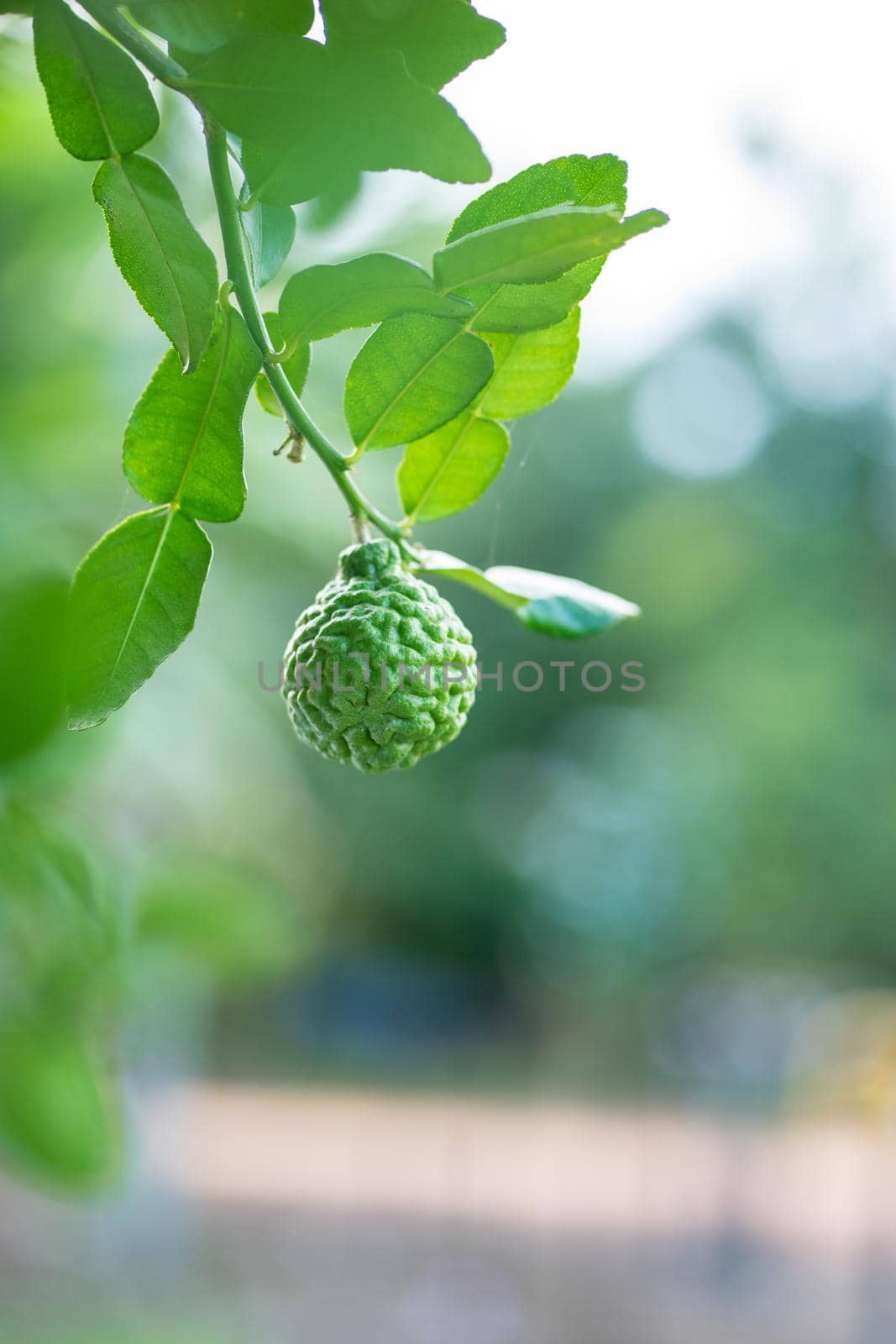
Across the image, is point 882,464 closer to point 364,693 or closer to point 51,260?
point 51,260

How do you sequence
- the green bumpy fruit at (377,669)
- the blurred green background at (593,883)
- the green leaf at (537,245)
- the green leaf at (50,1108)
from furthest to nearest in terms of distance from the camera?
1. the blurred green background at (593,883)
2. the green leaf at (50,1108)
3. the green bumpy fruit at (377,669)
4. the green leaf at (537,245)

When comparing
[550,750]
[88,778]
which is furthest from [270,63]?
[550,750]

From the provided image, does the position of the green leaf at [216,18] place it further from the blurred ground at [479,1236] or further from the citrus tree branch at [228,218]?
the blurred ground at [479,1236]

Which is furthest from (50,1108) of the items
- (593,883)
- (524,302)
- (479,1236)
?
(593,883)

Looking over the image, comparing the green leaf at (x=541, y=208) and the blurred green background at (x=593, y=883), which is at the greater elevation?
the blurred green background at (x=593, y=883)

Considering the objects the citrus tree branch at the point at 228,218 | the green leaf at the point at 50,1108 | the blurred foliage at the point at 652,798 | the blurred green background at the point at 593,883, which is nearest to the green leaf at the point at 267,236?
the citrus tree branch at the point at 228,218

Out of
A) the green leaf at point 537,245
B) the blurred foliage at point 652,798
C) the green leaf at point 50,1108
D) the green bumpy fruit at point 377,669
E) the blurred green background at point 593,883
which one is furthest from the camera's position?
the blurred foliage at point 652,798
